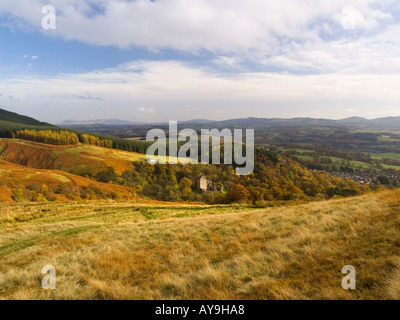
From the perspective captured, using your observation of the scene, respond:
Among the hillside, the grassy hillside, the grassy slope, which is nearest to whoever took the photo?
the grassy slope

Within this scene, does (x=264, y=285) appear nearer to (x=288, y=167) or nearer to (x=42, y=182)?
(x=42, y=182)

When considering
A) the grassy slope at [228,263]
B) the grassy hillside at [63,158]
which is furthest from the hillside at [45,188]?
the grassy slope at [228,263]

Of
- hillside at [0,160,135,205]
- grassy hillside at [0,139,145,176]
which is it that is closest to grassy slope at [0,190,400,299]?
hillside at [0,160,135,205]

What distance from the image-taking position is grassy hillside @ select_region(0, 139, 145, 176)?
69.2m

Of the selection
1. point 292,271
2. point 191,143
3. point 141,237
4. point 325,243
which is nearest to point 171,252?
point 141,237

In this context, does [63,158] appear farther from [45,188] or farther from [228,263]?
[228,263]

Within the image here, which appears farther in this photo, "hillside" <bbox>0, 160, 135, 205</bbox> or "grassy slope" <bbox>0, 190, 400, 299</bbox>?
"hillside" <bbox>0, 160, 135, 205</bbox>

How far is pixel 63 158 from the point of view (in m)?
74.5

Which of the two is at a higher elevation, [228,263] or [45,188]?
[228,263]

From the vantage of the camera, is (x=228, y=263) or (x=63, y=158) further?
(x=63, y=158)

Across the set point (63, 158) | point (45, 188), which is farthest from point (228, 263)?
point (63, 158)

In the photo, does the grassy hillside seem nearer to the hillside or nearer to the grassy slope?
the hillside

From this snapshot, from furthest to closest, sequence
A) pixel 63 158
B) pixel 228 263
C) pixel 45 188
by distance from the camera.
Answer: pixel 63 158
pixel 45 188
pixel 228 263

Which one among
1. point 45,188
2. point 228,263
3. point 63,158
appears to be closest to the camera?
point 228,263
